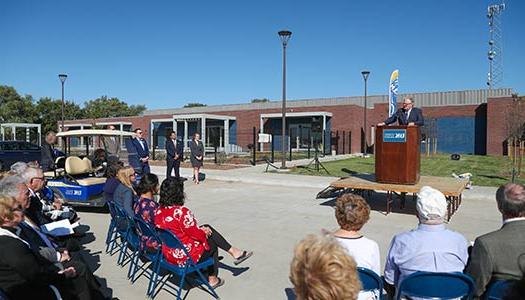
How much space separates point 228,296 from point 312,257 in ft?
9.47

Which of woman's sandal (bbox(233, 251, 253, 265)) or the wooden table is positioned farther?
the wooden table

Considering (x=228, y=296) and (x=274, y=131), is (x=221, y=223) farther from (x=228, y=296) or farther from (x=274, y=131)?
(x=274, y=131)

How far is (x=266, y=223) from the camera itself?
7.65 metres

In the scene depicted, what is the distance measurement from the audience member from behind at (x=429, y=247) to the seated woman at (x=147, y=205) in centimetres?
264

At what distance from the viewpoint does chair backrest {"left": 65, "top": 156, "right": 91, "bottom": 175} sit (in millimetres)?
8531

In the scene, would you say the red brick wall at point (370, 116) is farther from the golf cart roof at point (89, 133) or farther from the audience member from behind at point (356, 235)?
the audience member from behind at point (356, 235)

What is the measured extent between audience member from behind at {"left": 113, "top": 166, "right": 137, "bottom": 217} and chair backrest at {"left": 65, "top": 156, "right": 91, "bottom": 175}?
323cm

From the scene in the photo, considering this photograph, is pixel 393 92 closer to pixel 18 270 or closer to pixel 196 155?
pixel 196 155

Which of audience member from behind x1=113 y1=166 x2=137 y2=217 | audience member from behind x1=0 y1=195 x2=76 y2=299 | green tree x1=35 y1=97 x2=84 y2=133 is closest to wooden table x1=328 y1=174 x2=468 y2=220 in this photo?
audience member from behind x1=113 y1=166 x2=137 y2=217

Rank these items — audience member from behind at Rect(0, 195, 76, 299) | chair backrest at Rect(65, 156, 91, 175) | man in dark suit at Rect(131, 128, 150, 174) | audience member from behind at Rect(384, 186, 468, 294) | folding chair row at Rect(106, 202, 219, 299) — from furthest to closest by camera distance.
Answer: man in dark suit at Rect(131, 128, 150, 174)
chair backrest at Rect(65, 156, 91, 175)
folding chair row at Rect(106, 202, 219, 299)
audience member from behind at Rect(384, 186, 468, 294)
audience member from behind at Rect(0, 195, 76, 299)

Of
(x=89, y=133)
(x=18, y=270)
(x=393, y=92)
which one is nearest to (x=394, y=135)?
(x=393, y=92)

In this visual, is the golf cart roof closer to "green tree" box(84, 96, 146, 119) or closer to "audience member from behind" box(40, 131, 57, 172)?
"audience member from behind" box(40, 131, 57, 172)

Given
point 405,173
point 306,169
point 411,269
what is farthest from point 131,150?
point 411,269

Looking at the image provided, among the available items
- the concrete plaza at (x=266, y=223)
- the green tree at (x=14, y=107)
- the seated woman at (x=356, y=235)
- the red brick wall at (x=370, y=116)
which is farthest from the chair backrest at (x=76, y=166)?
the green tree at (x=14, y=107)
